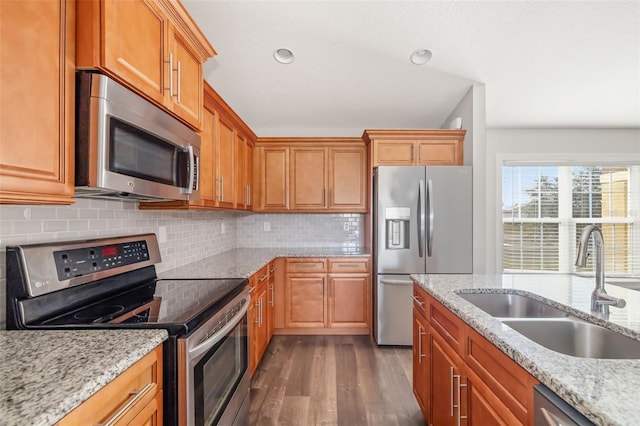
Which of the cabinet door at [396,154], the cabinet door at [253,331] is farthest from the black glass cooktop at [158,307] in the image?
the cabinet door at [396,154]

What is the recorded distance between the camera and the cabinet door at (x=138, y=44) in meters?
1.06

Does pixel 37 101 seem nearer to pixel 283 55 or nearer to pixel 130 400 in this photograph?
pixel 130 400

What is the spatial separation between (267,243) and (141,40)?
2.98 metres

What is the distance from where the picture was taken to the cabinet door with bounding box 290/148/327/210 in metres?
3.71

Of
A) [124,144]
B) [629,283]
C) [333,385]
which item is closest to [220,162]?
[124,144]

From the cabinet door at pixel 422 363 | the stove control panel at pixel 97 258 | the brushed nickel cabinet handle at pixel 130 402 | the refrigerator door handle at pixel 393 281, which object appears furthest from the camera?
the refrigerator door handle at pixel 393 281

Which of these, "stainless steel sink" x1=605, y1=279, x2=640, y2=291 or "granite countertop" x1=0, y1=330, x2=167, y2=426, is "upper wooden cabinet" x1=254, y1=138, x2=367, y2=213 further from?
"stainless steel sink" x1=605, y1=279, x2=640, y2=291

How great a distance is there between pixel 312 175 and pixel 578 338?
113 inches

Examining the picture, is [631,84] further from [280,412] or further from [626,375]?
[280,412]

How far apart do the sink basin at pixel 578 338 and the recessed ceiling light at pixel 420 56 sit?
209 centimetres

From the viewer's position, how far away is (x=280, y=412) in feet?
6.79

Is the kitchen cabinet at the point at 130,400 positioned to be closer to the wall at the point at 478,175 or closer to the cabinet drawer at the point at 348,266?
the cabinet drawer at the point at 348,266

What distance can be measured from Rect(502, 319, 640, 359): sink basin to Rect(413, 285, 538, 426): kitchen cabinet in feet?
0.75

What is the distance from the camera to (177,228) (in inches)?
95.7
